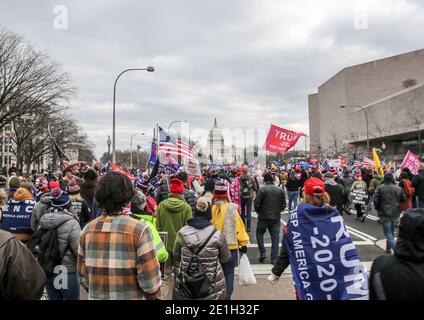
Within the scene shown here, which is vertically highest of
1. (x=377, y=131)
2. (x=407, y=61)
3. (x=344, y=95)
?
(x=407, y=61)

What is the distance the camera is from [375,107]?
62.6 m

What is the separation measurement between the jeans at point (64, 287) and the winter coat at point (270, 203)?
4290mm

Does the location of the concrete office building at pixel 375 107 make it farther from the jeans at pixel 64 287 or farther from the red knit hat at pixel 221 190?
the jeans at pixel 64 287

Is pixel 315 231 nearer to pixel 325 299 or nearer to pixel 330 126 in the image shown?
pixel 325 299

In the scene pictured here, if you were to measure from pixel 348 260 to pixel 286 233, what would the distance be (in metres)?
0.60

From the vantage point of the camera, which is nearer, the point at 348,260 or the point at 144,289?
the point at 144,289

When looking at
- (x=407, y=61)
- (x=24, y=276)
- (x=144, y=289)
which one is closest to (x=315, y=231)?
(x=144, y=289)

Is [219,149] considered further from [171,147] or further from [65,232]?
[65,232]

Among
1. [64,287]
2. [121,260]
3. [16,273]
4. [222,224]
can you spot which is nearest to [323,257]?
[121,260]

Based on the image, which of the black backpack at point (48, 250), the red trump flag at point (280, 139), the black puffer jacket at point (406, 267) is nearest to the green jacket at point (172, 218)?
the black backpack at point (48, 250)

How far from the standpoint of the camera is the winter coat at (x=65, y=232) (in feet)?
12.8

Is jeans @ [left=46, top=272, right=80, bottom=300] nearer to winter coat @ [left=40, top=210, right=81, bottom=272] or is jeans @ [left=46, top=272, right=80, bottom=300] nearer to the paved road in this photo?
winter coat @ [left=40, top=210, right=81, bottom=272]

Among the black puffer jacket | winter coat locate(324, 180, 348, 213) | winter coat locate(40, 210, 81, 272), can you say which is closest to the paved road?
winter coat locate(324, 180, 348, 213)
